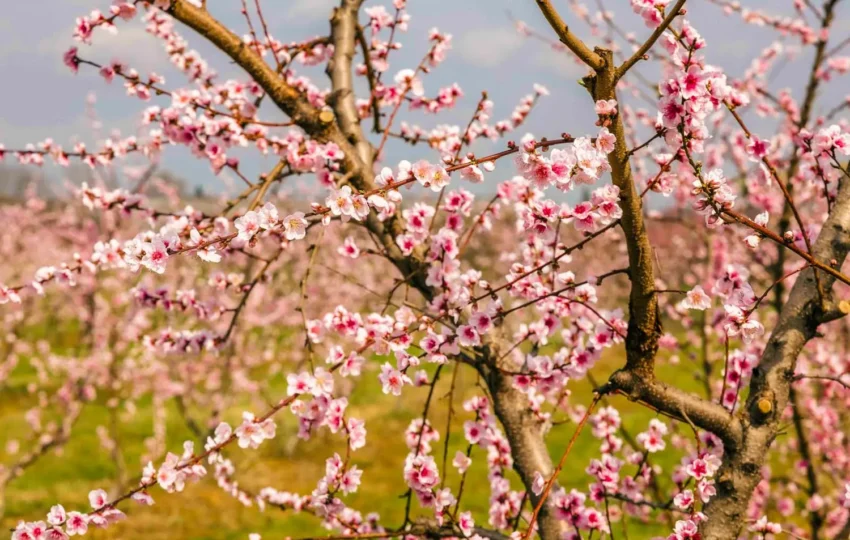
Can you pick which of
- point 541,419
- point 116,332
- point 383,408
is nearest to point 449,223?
point 541,419

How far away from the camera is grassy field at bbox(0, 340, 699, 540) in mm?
10555

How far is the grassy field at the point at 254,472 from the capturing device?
416 inches

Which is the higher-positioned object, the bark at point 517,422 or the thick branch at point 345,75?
the thick branch at point 345,75

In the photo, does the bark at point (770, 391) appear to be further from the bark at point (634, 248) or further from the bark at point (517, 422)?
the bark at point (517, 422)

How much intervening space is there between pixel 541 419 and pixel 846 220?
1479 millimetres

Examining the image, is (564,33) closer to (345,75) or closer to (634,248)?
(634,248)

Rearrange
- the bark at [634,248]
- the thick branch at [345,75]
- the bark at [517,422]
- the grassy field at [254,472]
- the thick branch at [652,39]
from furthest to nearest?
the grassy field at [254,472]
the thick branch at [345,75]
the bark at [517,422]
the bark at [634,248]
the thick branch at [652,39]

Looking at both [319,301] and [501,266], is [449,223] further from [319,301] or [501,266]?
[501,266]

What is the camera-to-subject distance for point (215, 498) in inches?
Answer: 464

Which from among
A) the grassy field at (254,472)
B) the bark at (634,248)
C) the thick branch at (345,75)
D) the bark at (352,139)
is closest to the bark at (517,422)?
the bark at (352,139)

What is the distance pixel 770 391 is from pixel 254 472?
1253 centimetres

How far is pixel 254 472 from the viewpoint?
13.2 meters

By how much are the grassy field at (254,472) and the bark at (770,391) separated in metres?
5.87

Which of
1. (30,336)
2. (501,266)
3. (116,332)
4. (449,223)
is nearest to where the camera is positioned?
(449,223)
